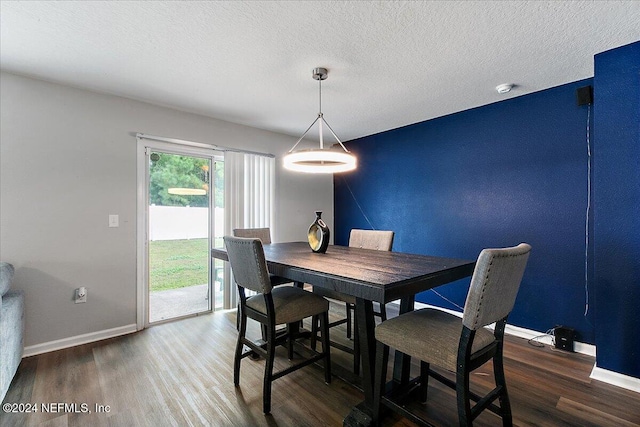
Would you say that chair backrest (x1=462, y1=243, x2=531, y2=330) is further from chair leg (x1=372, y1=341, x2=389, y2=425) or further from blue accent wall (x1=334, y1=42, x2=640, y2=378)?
blue accent wall (x1=334, y1=42, x2=640, y2=378)

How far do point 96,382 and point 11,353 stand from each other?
1.78 ft

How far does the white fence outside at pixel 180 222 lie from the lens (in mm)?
3021

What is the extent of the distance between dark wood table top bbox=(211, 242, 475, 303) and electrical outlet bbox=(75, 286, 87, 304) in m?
1.79

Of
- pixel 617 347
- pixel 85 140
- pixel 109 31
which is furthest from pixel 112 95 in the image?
pixel 617 347

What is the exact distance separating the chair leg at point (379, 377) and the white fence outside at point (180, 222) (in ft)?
8.18

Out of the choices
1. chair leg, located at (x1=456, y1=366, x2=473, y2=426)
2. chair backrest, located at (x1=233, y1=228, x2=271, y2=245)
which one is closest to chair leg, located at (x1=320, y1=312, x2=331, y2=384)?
chair leg, located at (x1=456, y1=366, x2=473, y2=426)

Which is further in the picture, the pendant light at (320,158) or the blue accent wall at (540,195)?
the pendant light at (320,158)

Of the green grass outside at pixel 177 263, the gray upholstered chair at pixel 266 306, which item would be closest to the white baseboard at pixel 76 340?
the green grass outside at pixel 177 263

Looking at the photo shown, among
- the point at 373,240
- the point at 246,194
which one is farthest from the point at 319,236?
the point at 246,194

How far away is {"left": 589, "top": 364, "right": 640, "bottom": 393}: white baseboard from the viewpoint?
187 cm

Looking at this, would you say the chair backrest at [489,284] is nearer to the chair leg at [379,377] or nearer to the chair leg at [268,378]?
the chair leg at [379,377]

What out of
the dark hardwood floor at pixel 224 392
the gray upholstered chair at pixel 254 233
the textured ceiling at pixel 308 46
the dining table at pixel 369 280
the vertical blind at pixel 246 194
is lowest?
the dark hardwood floor at pixel 224 392

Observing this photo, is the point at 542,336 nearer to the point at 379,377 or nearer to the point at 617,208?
the point at 617,208

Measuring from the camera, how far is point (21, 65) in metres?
2.16
